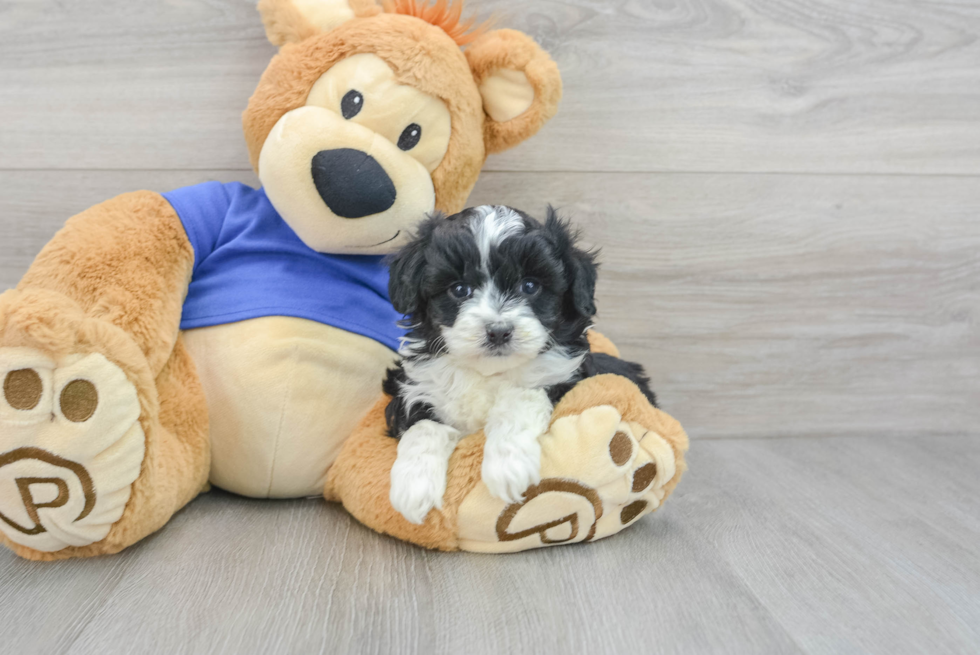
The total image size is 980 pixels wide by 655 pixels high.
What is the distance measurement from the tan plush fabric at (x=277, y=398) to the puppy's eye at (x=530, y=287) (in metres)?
0.45

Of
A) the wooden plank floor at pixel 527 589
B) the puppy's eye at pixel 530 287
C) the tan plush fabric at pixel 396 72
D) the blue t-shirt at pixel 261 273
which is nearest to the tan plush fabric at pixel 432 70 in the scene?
the tan plush fabric at pixel 396 72

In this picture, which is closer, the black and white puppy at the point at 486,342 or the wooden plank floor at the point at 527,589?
the wooden plank floor at the point at 527,589

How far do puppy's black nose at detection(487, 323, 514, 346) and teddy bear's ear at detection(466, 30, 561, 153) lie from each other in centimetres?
56

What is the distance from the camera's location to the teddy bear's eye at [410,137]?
4.59ft

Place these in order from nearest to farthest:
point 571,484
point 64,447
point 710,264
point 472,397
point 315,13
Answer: point 64,447 → point 571,484 → point 472,397 → point 315,13 → point 710,264

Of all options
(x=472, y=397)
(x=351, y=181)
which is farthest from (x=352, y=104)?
(x=472, y=397)

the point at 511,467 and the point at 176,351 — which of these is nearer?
the point at 511,467

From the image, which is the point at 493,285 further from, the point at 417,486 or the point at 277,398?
the point at 277,398

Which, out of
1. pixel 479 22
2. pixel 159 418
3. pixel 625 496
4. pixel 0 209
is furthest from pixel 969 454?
pixel 0 209

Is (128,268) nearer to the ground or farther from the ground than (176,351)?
Result: farther from the ground

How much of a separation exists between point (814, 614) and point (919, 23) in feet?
5.42

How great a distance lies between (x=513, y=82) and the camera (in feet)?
4.84

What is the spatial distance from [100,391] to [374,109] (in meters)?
0.73

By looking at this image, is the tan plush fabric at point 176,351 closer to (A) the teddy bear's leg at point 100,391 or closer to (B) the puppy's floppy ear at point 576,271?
(A) the teddy bear's leg at point 100,391
